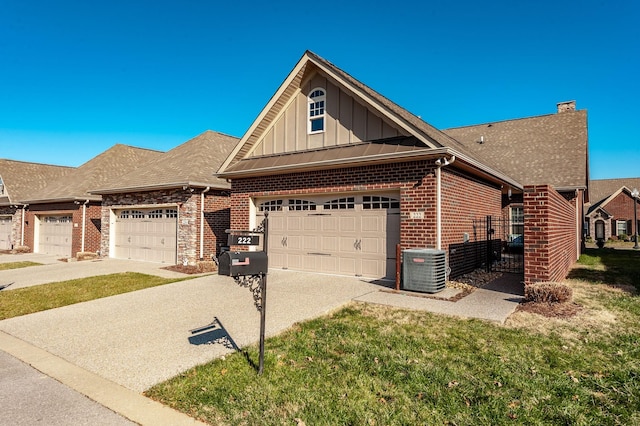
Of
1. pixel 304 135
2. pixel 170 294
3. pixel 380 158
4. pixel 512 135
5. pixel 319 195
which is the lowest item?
pixel 170 294

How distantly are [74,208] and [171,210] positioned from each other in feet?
26.9

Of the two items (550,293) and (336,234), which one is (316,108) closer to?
(336,234)

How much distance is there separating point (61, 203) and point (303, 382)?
21.7 metres

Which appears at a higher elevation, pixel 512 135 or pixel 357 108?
Answer: pixel 512 135

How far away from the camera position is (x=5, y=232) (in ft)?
84.6

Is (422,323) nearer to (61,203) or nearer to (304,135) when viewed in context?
(304,135)

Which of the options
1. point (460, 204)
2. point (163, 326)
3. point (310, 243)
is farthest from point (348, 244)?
point (163, 326)

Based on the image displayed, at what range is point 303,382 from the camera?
410cm

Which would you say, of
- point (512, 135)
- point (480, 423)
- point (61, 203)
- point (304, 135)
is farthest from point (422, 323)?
point (61, 203)

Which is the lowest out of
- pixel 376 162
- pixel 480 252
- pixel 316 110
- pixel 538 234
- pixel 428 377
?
pixel 428 377

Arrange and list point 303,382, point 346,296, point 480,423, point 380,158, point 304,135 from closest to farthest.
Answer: point 480,423 < point 303,382 < point 346,296 < point 380,158 < point 304,135

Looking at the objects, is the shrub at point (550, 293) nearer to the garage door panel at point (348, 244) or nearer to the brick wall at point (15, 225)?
the garage door panel at point (348, 244)

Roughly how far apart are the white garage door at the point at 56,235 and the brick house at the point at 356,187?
12.9 metres

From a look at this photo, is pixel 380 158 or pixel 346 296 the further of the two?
pixel 380 158
